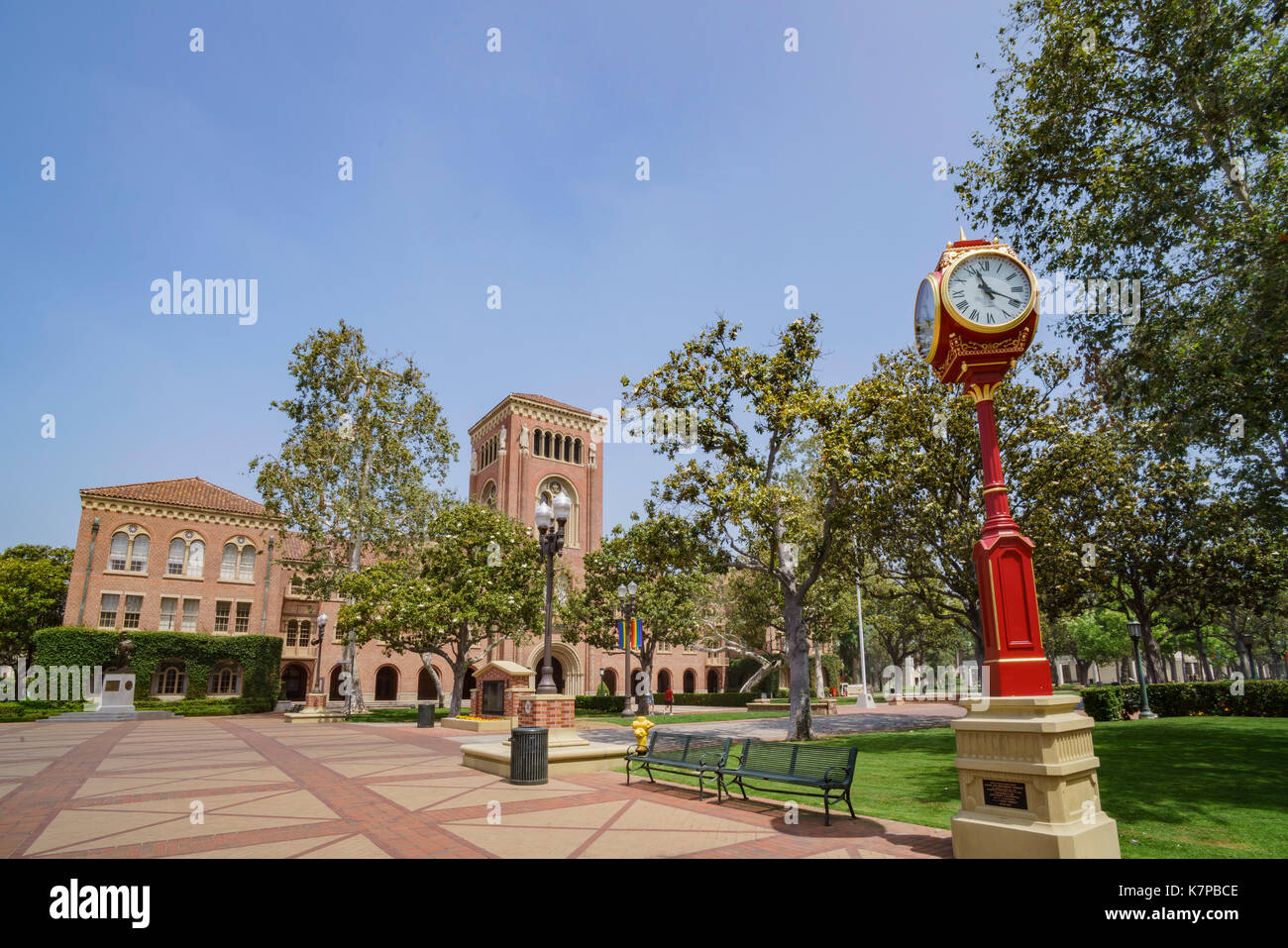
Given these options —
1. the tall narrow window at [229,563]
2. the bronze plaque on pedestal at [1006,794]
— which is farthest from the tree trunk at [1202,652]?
the tall narrow window at [229,563]

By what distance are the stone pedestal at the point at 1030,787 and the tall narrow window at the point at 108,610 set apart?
46816 mm

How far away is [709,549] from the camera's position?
20000mm

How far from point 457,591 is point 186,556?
23494 millimetres

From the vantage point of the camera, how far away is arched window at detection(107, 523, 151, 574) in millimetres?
39969

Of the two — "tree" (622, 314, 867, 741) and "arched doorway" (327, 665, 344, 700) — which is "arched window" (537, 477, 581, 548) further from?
"tree" (622, 314, 867, 741)

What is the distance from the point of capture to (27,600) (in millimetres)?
41219

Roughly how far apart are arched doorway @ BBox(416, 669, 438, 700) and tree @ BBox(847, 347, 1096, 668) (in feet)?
125

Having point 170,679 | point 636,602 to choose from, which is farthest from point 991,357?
point 170,679

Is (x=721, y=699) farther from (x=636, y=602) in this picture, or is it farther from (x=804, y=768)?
(x=804, y=768)

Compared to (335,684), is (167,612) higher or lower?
higher

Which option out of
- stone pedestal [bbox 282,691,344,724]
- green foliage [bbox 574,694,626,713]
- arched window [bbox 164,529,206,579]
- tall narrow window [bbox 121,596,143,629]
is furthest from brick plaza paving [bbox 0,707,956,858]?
arched window [bbox 164,529,206,579]

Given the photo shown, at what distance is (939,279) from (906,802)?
6.84 meters

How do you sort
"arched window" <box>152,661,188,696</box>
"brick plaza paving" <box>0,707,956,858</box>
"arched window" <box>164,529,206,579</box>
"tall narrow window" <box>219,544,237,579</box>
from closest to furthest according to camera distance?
"brick plaza paving" <box>0,707,956,858</box>, "arched window" <box>152,661,188,696</box>, "arched window" <box>164,529,206,579</box>, "tall narrow window" <box>219,544,237,579</box>
